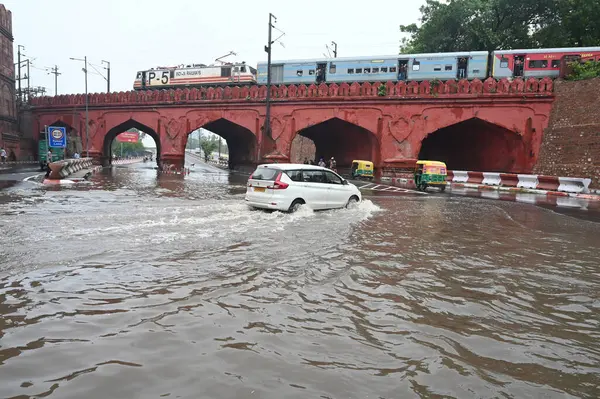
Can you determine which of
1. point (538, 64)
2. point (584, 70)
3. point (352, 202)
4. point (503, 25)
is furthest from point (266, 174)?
point (503, 25)

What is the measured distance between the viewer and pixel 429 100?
88.7 ft

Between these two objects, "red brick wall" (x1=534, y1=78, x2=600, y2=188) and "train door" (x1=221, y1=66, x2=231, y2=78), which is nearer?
"red brick wall" (x1=534, y1=78, x2=600, y2=188)

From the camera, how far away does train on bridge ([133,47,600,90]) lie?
28.3 metres

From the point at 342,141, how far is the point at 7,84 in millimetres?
34982

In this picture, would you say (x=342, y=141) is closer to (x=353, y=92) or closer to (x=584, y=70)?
(x=353, y=92)

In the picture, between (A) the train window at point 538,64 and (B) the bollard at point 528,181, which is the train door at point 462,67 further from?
(B) the bollard at point 528,181

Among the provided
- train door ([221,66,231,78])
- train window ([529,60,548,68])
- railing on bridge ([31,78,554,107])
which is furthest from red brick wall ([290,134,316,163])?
train window ([529,60,548,68])

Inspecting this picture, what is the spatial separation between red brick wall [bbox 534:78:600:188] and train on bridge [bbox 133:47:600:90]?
371 centimetres

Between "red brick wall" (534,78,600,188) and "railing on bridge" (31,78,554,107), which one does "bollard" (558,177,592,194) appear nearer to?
"red brick wall" (534,78,600,188)

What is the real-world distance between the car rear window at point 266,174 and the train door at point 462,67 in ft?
79.4

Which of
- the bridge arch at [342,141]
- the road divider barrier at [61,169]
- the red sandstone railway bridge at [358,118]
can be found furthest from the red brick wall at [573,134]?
the road divider barrier at [61,169]

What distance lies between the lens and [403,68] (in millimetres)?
31047

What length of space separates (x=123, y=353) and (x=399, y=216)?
886 centimetres

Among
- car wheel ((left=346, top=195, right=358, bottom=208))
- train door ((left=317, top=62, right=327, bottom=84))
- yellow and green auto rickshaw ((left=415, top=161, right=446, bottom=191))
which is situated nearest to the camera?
car wheel ((left=346, top=195, right=358, bottom=208))
